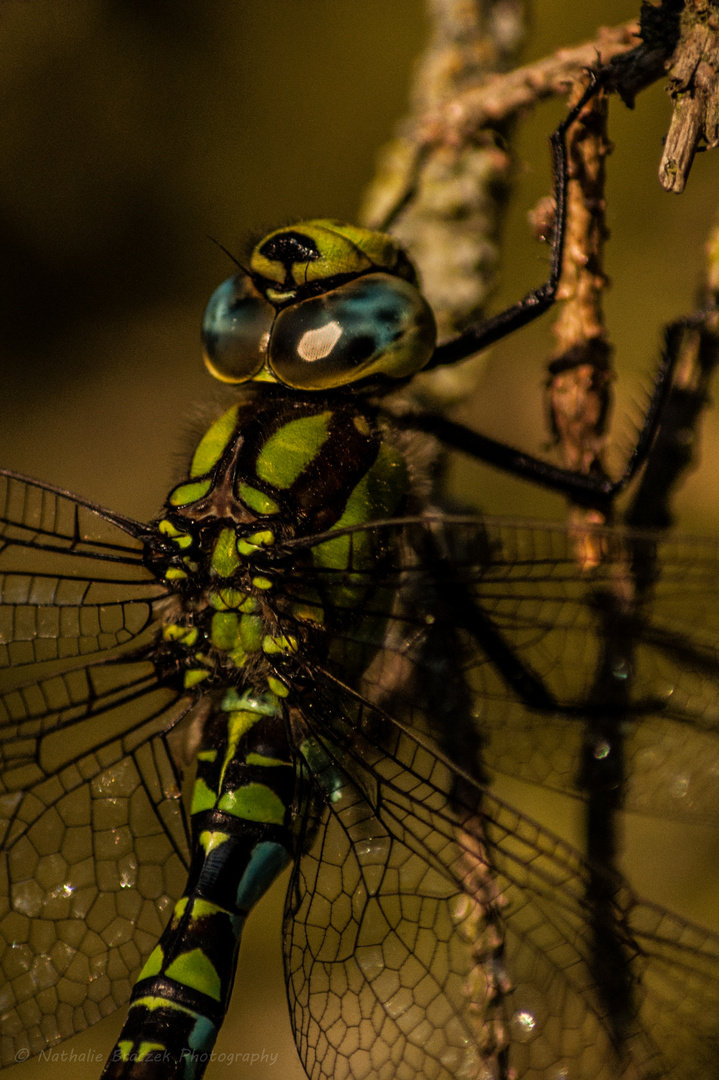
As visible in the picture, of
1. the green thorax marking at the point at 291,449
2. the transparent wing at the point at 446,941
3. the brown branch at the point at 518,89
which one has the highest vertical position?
the brown branch at the point at 518,89

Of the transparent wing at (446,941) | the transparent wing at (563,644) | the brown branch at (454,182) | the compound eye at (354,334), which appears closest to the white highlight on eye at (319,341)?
the compound eye at (354,334)

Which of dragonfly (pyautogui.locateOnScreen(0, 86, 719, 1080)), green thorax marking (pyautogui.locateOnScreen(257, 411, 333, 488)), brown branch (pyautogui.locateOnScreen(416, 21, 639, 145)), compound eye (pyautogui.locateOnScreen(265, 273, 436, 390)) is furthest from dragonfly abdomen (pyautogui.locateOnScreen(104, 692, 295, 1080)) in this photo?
brown branch (pyautogui.locateOnScreen(416, 21, 639, 145))

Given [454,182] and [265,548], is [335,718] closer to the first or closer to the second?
[265,548]

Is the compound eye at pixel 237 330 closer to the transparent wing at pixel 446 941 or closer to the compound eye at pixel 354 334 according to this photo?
the compound eye at pixel 354 334

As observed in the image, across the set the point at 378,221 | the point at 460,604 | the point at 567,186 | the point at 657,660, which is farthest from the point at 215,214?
the point at 657,660

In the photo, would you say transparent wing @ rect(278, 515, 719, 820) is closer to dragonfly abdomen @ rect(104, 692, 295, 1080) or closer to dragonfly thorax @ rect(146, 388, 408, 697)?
dragonfly thorax @ rect(146, 388, 408, 697)

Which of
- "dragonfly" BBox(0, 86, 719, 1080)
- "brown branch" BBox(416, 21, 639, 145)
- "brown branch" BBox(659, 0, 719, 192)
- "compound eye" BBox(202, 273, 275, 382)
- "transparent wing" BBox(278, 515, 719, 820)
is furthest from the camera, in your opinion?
"compound eye" BBox(202, 273, 275, 382)

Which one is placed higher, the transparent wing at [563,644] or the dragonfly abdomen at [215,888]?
the transparent wing at [563,644]
